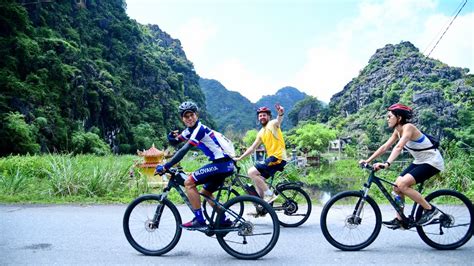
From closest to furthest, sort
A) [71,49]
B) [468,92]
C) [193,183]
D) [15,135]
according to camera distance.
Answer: [193,183] < [15,135] < [71,49] < [468,92]

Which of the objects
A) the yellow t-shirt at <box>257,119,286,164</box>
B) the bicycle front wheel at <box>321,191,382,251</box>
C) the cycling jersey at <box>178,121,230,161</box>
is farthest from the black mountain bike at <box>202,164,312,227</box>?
the cycling jersey at <box>178,121,230,161</box>

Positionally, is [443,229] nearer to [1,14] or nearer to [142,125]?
[1,14]

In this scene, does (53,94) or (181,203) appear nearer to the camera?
(181,203)

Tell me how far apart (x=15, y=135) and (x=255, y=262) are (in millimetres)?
32822

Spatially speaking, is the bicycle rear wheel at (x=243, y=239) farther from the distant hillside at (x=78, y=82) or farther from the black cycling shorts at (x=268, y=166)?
the distant hillside at (x=78, y=82)

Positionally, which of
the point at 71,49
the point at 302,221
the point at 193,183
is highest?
the point at 71,49

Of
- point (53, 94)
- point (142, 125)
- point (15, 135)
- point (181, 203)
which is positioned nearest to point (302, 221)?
point (181, 203)

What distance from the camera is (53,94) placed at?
41.8 meters

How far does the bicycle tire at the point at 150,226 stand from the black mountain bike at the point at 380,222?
6.27ft

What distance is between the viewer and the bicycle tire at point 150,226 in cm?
500

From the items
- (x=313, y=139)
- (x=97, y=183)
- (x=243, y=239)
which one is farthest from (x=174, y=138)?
(x=313, y=139)

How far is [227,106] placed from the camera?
162 metres

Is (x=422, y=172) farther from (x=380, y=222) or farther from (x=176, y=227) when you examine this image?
(x=176, y=227)

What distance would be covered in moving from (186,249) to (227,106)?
158m
